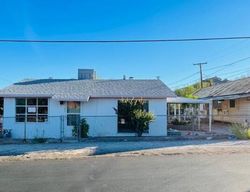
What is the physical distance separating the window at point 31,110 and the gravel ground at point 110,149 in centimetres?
453

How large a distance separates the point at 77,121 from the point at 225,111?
2041cm

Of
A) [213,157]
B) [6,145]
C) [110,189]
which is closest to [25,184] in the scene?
[110,189]

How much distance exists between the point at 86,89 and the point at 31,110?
396 cm

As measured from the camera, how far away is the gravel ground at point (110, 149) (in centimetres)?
1670

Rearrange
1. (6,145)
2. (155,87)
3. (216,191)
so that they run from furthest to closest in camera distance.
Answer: (155,87)
(6,145)
(216,191)

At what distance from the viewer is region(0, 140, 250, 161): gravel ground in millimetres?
16703

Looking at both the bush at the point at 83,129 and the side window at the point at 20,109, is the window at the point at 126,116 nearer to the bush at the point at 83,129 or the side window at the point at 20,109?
the bush at the point at 83,129

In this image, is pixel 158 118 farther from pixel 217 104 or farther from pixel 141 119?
pixel 217 104

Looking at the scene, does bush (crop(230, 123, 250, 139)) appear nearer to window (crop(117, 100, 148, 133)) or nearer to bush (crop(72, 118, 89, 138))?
window (crop(117, 100, 148, 133))

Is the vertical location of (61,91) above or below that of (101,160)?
above

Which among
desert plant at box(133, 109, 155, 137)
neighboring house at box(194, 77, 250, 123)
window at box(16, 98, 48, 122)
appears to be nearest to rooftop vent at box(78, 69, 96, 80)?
window at box(16, 98, 48, 122)

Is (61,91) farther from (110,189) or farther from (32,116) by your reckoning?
(110,189)

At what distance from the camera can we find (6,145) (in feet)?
67.0

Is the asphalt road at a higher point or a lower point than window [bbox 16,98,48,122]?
lower
